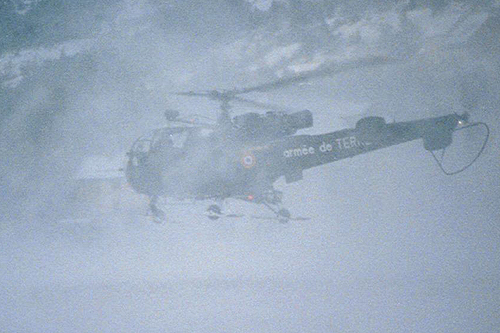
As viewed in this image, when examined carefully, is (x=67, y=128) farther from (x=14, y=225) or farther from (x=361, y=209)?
(x=361, y=209)

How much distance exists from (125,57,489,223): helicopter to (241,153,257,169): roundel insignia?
23 millimetres

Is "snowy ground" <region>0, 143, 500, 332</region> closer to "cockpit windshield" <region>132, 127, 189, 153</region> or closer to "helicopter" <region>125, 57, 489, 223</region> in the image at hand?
"helicopter" <region>125, 57, 489, 223</region>

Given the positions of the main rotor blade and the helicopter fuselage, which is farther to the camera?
the helicopter fuselage

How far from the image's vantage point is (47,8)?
18.0 metres

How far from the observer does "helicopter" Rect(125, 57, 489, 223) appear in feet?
25.9

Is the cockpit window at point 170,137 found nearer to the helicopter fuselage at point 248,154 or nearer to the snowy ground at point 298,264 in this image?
the helicopter fuselage at point 248,154

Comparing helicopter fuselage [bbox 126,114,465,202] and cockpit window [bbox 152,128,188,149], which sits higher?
cockpit window [bbox 152,128,188,149]

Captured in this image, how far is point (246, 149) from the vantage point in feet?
27.1

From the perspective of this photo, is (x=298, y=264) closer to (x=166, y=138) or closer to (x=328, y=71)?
(x=166, y=138)

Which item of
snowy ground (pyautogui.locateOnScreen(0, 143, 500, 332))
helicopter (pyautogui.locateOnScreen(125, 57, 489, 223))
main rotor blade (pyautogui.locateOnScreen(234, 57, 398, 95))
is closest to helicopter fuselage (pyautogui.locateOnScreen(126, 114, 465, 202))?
helicopter (pyautogui.locateOnScreen(125, 57, 489, 223))

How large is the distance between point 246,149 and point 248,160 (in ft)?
0.84

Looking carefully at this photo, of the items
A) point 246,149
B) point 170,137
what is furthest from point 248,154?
point 170,137

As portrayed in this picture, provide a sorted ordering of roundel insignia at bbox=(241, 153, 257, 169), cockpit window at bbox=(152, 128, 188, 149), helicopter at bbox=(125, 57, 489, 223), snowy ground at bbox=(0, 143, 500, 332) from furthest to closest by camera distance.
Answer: snowy ground at bbox=(0, 143, 500, 332)
cockpit window at bbox=(152, 128, 188, 149)
roundel insignia at bbox=(241, 153, 257, 169)
helicopter at bbox=(125, 57, 489, 223)

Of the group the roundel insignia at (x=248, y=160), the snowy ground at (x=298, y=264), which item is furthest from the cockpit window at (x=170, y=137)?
the snowy ground at (x=298, y=264)
